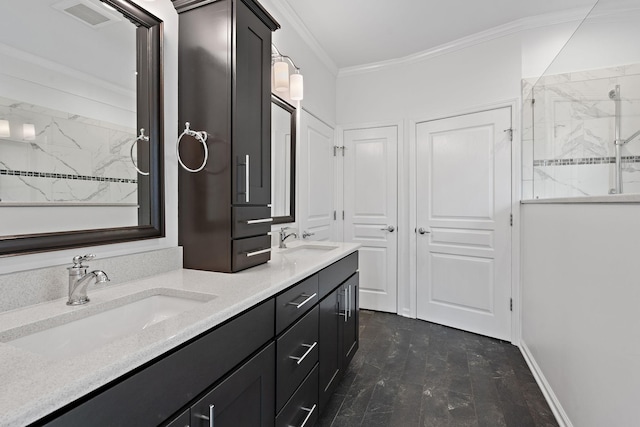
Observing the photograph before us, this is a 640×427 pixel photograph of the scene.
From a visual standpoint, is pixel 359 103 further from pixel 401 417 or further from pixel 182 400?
pixel 182 400

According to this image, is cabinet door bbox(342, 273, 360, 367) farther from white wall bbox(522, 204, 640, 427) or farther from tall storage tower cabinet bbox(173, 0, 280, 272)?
white wall bbox(522, 204, 640, 427)

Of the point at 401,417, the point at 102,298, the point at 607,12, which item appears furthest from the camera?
the point at 401,417

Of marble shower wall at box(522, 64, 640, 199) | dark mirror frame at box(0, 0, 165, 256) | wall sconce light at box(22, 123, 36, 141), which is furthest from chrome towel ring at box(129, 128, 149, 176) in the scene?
marble shower wall at box(522, 64, 640, 199)

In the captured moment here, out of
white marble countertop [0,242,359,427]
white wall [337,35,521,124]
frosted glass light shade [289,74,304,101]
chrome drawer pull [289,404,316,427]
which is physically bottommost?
chrome drawer pull [289,404,316,427]

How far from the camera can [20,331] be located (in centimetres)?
77

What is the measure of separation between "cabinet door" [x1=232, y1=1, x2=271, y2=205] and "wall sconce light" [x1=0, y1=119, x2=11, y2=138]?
68 cm

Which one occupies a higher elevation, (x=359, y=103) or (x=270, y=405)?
(x=359, y=103)

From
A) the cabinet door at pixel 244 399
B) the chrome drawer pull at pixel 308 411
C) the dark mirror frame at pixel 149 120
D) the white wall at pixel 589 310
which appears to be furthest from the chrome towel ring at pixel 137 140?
the white wall at pixel 589 310

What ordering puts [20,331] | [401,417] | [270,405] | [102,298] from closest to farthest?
[20,331]
[102,298]
[270,405]
[401,417]

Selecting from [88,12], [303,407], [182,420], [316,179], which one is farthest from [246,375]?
[316,179]

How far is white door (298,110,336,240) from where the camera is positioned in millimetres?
2707

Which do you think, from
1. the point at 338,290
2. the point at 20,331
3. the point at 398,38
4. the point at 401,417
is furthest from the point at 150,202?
the point at 398,38

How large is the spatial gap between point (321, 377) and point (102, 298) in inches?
42.2

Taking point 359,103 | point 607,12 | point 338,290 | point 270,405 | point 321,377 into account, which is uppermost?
point 359,103
